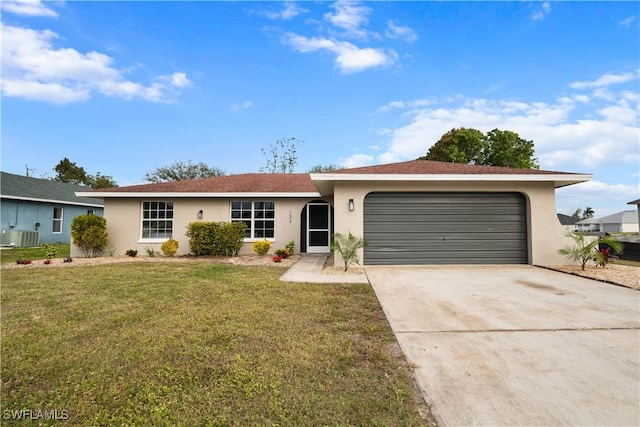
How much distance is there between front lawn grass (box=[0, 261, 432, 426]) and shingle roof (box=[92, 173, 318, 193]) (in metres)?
6.96

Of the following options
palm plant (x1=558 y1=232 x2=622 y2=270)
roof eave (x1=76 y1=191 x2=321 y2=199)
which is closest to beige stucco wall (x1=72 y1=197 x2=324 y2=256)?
roof eave (x1=76 y1=191 x2=321 y2=199)

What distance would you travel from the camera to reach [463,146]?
29.5m

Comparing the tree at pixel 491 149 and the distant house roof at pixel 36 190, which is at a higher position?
the tree at pixel 491 149

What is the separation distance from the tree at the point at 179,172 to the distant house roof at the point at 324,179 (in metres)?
20.9

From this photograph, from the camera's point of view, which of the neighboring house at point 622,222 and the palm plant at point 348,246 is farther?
the neighboring house at point 622,222

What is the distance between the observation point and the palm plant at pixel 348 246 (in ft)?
28.2

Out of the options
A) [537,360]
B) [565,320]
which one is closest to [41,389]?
[537,360]

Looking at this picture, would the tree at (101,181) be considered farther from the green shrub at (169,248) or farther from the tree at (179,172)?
the green shrub at (169,248)

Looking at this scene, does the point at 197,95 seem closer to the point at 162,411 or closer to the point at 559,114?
the point at 162,411

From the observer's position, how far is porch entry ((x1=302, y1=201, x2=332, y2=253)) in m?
13.3

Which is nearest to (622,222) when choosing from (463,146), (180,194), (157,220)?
(463,146)

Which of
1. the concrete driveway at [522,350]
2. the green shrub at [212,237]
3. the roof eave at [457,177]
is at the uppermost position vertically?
the roof eave at [457,177]

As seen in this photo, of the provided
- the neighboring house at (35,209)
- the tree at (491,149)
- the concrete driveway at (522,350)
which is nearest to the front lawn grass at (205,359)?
the concrete driveway at (522,350)

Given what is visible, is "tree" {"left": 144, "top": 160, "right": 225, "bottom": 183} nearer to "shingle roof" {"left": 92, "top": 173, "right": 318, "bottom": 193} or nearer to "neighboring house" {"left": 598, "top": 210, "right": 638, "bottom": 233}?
"shingle roof" {"left": 92, "top": 173, "right": 318, "bottom": 193}
